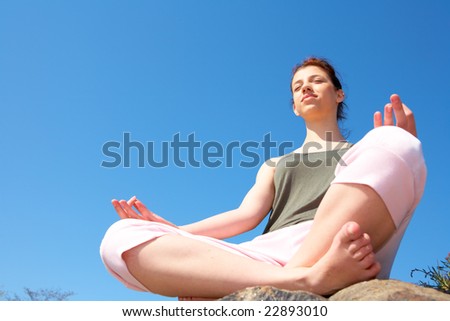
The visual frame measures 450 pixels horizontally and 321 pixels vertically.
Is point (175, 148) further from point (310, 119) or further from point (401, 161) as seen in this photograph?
point (401, 161)

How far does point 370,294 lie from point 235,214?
1550mm

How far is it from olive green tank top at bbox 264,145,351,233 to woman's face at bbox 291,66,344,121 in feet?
1.09

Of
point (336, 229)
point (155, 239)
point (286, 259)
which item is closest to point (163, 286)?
point (155, 239)

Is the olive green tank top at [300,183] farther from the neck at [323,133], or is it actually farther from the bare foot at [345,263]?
the bare foot at [345,263]

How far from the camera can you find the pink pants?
8.02ft

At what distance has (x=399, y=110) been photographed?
2787 mm

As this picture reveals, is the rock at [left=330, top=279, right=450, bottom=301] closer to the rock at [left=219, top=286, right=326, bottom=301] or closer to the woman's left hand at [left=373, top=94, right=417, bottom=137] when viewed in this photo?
the rock at [left=219, top=286, right=326, bottom=301]

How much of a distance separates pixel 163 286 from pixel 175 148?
6.46ft

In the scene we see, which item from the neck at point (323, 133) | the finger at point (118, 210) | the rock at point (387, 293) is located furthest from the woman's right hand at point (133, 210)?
the rock at point (387, 293)

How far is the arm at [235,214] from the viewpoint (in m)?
3.35

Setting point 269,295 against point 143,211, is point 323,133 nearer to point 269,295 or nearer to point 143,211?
point 143,211

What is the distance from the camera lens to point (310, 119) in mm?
3748

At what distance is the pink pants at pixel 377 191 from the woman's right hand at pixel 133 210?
0.47 meters
